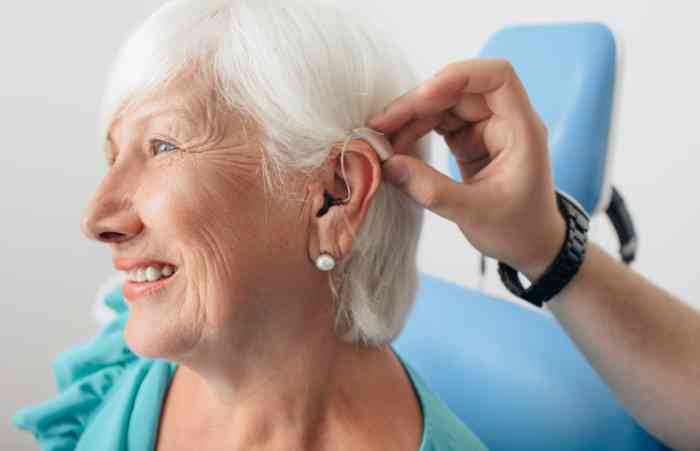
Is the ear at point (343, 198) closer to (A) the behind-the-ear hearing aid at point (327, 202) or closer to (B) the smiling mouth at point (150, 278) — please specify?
(A) the behind-the-ear hearing aid at point (327, 202)

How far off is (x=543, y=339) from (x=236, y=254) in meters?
0.66

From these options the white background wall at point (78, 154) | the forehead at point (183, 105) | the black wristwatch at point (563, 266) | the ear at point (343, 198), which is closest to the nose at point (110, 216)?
the forehead at point (183, 105)

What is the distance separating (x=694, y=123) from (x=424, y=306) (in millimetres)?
1076

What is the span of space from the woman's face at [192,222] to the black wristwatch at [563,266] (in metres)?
0.35

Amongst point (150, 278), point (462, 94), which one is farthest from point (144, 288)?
point (462, 94)

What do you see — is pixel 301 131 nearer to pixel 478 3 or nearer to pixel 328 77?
pixel 328 77

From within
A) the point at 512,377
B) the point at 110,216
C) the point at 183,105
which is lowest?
the point at 512,377

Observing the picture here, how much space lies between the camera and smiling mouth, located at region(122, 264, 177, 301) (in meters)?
0.74

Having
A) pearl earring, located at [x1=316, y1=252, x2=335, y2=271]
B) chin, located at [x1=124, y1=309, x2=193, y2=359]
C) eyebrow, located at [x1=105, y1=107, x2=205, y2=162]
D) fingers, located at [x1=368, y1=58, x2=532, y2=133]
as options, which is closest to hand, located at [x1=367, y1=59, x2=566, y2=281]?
fingers, located at [x1=368, y1=58, x2=532, y2=133]

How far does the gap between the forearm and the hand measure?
3.6 inches

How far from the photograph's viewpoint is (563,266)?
85cm

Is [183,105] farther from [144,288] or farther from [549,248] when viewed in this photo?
[549,248]

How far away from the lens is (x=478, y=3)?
2096mm

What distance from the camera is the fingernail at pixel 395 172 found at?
73cm
